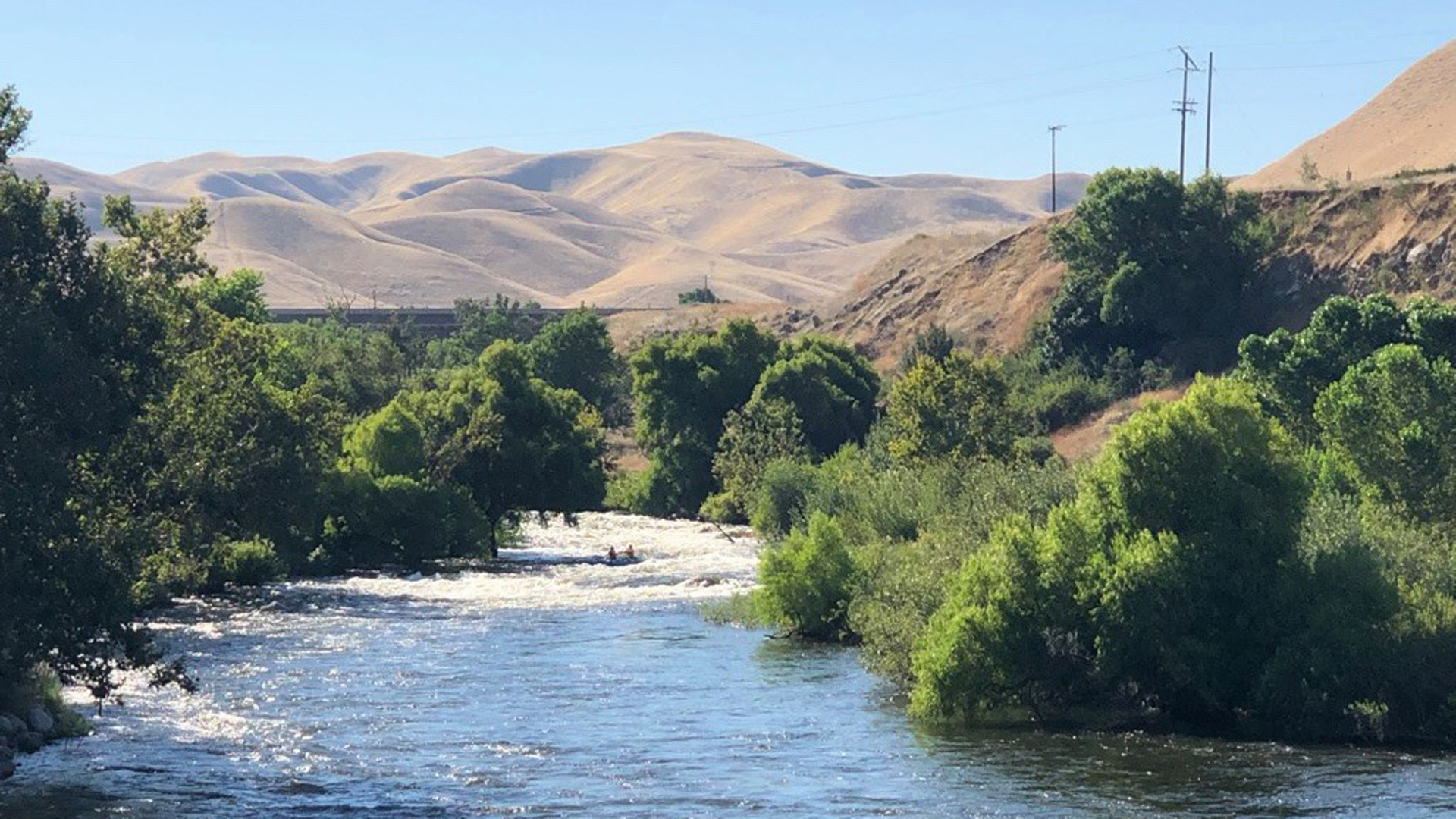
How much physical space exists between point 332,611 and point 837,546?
16.6 m

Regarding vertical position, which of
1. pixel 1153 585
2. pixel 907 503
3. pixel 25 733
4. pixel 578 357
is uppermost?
pixel 578 357

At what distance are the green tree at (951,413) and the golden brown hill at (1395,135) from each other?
58155 millimetres

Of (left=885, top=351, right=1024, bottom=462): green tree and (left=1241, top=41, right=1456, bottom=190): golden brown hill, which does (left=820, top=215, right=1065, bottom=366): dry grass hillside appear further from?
(left=885, top=351, right=1024, bottom=462): green tree

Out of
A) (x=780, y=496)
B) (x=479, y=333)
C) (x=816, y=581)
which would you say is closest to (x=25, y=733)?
(x=816, y=581)

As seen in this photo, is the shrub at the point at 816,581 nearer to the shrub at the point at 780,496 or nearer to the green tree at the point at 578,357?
the shrub at the point at 780,496

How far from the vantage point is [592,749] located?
38500mm

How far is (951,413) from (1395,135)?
285 feet

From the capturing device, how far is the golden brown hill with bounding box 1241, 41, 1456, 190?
454 feet

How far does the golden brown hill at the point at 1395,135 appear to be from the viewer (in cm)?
13825

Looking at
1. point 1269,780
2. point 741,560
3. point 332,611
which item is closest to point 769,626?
point 332,611

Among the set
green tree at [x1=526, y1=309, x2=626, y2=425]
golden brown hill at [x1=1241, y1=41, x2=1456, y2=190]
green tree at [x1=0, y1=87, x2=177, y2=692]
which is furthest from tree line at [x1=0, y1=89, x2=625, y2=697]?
golden brown hill at [x1=1241, y1=41, x2=1456, y2=190]

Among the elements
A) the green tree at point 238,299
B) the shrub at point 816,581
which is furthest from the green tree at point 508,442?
the shrub at point 816,581

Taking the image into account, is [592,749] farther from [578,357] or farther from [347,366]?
[578,357]

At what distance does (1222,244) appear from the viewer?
4213 inches
